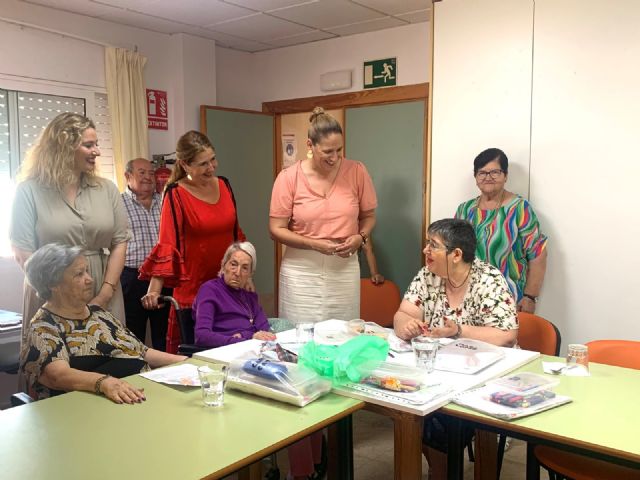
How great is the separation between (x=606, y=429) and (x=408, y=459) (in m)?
0.51

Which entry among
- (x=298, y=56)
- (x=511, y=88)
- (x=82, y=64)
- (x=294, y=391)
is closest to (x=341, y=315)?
(x=294, y=391)

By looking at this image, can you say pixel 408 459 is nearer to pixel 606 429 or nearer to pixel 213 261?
pixel 606 429

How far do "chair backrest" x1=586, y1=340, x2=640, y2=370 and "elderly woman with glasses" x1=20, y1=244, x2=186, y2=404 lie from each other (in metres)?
1.51

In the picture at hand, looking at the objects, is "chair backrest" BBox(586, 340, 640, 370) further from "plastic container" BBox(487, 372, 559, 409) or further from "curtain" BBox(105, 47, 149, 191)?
"curtain" BBox(105, 47, 149, 191)

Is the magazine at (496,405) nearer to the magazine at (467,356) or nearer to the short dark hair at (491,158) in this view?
the magazine at (467,356)

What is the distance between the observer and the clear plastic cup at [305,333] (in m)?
2.26

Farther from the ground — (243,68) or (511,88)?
(243,68)

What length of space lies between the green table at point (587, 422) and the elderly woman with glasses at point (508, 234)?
1.18 m

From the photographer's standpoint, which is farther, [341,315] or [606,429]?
[341,315]

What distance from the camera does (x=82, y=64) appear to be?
4.15 m

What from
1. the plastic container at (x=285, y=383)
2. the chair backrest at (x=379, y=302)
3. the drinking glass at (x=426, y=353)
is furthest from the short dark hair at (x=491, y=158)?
the plastic container at (x=285, y=383)

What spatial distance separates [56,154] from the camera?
97.3 inches

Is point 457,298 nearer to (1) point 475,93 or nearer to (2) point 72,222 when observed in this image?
(1) point 475,93

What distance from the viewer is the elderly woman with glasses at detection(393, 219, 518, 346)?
2.28 m
